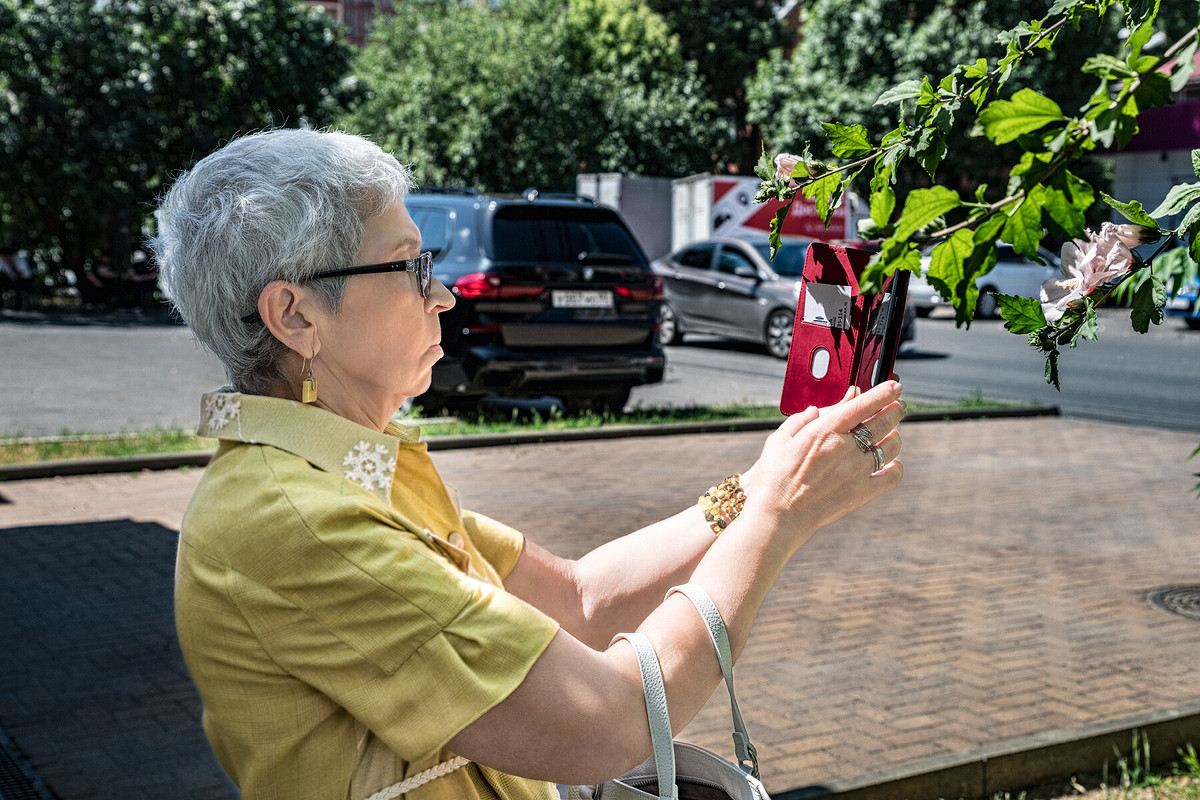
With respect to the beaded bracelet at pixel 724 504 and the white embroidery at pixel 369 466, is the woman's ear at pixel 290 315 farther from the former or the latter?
the beaded bracelet at pixel 724 504

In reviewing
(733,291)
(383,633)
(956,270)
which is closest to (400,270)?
(383,633)

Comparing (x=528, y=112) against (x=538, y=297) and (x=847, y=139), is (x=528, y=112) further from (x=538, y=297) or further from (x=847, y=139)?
(x=847, y=139)

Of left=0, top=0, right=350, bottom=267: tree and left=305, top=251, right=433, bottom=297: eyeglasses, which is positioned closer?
left=305, top=251, right=433, bottom=297: eyeglasses

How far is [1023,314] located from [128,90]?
29979mm

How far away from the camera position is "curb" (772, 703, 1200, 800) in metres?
3.59

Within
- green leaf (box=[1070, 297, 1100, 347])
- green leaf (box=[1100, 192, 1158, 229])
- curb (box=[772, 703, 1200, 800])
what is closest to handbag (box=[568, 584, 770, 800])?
green leaf (box=[1070, 297, 1100, 347])

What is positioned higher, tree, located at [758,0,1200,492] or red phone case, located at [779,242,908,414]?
tree, located at [758,0,1200,492]

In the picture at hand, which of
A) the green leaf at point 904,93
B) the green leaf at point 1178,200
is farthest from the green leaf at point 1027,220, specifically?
the green leaf at point 1178,200

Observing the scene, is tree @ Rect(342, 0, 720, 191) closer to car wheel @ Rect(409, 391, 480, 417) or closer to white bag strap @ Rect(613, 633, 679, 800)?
car wheel @ Rect(409, 391, 480, 417)

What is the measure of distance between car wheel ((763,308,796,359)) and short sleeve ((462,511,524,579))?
1571cm

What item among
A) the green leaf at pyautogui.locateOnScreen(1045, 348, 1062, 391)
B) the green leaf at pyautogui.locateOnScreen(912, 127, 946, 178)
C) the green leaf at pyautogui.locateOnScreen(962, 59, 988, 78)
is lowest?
the green leaf at pyautogui.locateOnScreen(1045, 348, 1062, 391)

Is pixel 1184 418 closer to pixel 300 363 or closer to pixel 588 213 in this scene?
pixel 588 213

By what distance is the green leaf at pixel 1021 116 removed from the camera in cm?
109

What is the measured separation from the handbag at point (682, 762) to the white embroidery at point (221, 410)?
62 centimetres
